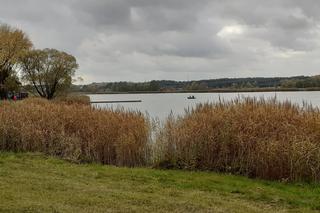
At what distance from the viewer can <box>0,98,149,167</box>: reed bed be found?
11.4 meters

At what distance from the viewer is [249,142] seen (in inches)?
392

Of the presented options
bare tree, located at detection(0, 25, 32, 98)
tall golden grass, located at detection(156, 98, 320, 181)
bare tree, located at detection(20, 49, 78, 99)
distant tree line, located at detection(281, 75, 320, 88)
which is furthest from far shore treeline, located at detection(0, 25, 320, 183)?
bare tree, located at detection(20, 49, 78, 99)

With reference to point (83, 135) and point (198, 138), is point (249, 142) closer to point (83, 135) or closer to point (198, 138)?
point (198, 138)

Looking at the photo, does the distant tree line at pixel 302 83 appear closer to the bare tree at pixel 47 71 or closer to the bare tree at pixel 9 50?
the bare tree at pixel 47 71

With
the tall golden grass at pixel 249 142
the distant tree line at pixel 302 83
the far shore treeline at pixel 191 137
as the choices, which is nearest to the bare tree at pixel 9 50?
the distant tree line at pixel 302 83

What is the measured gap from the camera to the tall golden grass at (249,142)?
927 centimetres

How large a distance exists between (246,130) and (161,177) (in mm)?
2617

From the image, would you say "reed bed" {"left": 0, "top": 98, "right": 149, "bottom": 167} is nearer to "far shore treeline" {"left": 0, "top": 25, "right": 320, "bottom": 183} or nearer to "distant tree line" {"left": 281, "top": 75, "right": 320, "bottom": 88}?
"far shore treeline" {"left": 0, "top": 25, "right": 320, "bottom": 183}

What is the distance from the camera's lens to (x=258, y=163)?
9617mm

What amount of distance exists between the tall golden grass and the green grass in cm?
56

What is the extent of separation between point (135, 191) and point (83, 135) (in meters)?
5.12

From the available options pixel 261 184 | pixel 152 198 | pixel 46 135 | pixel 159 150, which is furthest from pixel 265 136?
pixel 46 135

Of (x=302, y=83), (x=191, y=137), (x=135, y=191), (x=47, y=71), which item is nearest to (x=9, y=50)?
(x=47, y=71)

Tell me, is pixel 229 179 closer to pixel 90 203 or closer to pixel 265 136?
pixel 265 136
